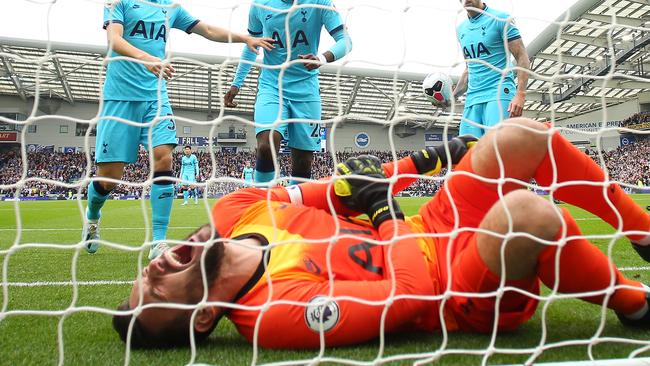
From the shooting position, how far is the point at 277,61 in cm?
358

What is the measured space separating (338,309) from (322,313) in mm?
46

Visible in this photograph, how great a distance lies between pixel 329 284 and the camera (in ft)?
4.18

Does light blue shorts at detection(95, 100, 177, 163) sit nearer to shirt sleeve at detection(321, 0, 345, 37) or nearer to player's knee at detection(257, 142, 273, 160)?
player's knee at detection(257, 142, 273, 160)

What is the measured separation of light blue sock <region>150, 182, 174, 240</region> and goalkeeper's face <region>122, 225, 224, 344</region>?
6.54ft

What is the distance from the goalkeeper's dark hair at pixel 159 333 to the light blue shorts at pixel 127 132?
204cm

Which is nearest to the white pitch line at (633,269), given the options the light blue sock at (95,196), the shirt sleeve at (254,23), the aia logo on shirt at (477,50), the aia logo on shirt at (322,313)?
the aia logo on shirt at (477,50)

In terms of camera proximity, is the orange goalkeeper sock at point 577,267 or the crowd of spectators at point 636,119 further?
the crowd of spectators at point 636,119

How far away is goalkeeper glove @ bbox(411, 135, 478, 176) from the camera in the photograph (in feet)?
5.80

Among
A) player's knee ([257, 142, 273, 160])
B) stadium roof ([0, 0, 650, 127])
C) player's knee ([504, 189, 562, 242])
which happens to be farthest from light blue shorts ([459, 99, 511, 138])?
stadium roof ([0, 0, 650, 127])

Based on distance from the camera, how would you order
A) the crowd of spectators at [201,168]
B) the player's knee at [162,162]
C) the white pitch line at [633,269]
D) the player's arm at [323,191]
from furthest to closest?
the crowd of spectators at [201,168] < the player's knee at [162,162] < the white pitch line at [633,269] < the player's arm at [323,191]

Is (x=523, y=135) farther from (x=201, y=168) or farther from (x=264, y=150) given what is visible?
(x=201, y=168)

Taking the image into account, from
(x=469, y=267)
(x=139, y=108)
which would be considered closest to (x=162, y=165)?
(x=139, y=108)

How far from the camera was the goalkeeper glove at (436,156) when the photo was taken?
177 cm

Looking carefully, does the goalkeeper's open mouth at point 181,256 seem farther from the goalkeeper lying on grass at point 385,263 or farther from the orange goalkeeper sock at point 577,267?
the orange goalkeeper sock at point 577,267
